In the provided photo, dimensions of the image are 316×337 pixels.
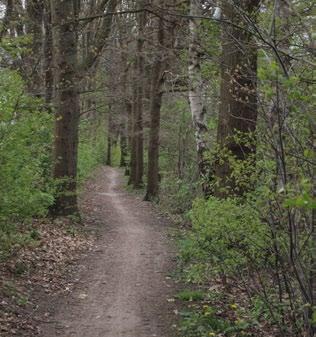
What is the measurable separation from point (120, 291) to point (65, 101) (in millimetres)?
6656

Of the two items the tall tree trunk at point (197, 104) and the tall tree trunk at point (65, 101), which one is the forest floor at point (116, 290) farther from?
the tall tree trunk at point (197, 104)

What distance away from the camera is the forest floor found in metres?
7.05

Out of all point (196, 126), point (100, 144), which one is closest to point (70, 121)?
point (196, 126)

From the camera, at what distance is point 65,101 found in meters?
13.8

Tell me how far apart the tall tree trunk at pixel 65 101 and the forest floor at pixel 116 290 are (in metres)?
1.20

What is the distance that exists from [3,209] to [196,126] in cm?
694

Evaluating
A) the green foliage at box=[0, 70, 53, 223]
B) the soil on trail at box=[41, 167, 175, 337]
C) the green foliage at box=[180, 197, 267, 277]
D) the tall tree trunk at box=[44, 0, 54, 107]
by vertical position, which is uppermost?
the tall tree trunk at box=[44, 0, 54, 107]

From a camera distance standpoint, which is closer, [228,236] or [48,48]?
[228,236]

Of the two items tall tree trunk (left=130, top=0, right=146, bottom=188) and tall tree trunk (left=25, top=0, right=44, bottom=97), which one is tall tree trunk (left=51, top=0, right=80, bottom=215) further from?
tall tree trunk (left=130, top=0, right=146, bottom=188)

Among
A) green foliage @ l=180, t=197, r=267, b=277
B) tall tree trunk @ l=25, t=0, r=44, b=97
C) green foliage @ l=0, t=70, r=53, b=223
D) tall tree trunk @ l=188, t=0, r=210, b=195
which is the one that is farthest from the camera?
tall tree trunk @ l=25, t=0, r=44, b=97

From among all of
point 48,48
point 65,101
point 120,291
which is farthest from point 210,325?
point 48,48

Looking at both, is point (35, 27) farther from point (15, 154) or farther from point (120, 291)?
point (120, 291)

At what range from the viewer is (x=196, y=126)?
13.3 metres

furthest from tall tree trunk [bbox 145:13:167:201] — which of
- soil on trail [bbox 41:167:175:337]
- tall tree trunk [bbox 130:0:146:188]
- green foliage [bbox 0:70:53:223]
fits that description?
green foliage [bbox 0:70:53:223]
